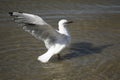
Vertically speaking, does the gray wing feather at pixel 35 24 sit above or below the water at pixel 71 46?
above

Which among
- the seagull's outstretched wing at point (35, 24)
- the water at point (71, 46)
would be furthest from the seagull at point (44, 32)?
the water at point (71, 46)

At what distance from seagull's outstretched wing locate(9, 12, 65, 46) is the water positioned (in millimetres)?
607

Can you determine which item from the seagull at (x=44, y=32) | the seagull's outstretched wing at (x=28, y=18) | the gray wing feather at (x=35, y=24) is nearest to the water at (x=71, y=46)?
the seagull at (x=44, y=32)

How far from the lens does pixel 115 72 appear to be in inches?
267

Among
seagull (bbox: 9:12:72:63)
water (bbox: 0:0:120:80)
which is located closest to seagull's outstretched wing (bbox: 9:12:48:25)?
seagull (bbox: 9:12:72:63)

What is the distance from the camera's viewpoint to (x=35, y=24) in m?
6.60

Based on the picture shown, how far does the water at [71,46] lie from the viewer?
663 cm

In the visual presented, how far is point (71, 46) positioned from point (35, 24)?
1.55 m

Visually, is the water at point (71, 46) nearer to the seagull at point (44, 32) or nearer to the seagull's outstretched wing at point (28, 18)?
the seagull at point (44, 32)

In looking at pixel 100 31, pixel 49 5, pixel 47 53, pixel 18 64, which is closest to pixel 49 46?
pixel 47 53

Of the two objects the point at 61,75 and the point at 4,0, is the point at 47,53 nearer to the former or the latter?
the point at 61,75

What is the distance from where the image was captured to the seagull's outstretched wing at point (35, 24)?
6566mm

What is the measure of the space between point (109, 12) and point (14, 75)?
5218 millimetres

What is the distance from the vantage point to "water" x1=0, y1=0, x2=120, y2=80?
→ 6629mm
